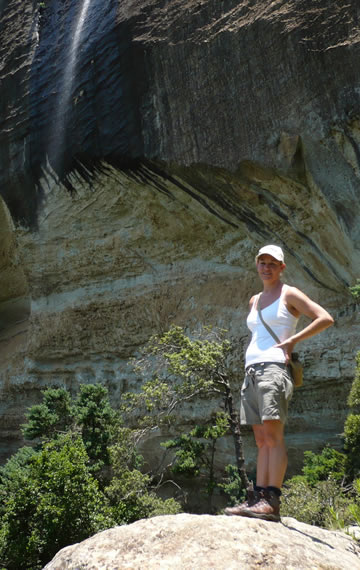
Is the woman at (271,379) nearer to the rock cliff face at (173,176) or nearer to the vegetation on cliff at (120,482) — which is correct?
the vegetation on cliff at (120,482)

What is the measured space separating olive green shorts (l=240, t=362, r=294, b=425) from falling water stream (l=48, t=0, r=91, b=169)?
11.6 metres

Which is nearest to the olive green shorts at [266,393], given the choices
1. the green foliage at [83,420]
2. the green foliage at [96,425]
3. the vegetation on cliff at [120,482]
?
the vegetation on cliff at [120,482]

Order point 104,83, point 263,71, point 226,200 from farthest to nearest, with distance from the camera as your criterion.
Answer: point 104,83, point 226,200, point 263,71

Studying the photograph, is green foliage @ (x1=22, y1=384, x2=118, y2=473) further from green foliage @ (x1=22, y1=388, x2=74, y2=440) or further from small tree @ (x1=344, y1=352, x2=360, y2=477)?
small tree @ (x1=344, y1=352, x2=360, y2=477)

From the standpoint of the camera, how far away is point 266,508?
10.8ft

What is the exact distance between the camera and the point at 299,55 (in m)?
9.83

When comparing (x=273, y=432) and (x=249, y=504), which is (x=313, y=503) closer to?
(x=249, y=504)

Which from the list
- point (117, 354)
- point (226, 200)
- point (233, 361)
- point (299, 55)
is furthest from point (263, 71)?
point (117, 354)

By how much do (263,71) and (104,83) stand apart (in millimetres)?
4389

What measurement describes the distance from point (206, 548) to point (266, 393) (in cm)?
94

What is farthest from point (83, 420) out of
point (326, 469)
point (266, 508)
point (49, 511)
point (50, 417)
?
point (266, 508)

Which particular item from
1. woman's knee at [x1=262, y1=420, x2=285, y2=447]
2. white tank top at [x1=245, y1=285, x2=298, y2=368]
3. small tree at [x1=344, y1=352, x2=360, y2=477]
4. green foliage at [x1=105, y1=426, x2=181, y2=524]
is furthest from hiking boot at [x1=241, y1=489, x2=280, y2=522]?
green foliage at [x1=105, y1=426, x2=181, y2=524]

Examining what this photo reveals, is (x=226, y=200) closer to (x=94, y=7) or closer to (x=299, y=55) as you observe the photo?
(x=299, y=55)

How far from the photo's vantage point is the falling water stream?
45.6ft
